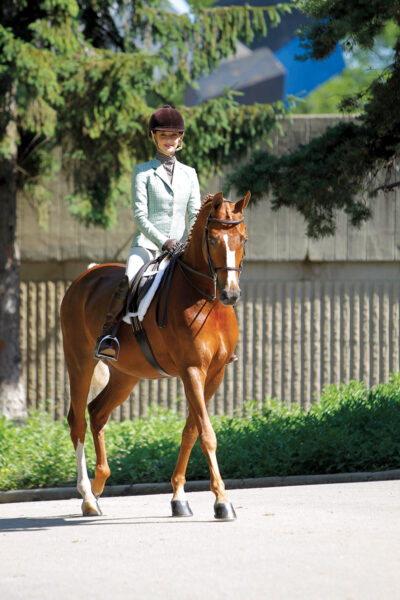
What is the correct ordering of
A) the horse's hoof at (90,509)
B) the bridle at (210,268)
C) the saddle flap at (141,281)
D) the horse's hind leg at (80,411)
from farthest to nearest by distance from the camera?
the horse's hind leg at (80,411), the horse's hoof at (90,509), the saddle flap at (141,281), the bridle at (210,268)

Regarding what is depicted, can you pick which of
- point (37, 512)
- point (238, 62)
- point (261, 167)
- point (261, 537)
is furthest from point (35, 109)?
point (238, 62)

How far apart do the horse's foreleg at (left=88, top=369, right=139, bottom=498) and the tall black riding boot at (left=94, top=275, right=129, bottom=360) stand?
713 millimetres

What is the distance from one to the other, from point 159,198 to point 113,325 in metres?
1.14

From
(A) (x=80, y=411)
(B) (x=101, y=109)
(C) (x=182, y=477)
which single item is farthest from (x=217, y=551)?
(B) (x=101, y=109)

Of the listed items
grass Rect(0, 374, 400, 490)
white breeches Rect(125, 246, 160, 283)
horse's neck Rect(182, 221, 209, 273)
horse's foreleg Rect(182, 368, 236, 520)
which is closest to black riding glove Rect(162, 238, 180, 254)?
horse's neck Rect(182, 221, 209, 273)

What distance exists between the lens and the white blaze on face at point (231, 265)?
6.27 m

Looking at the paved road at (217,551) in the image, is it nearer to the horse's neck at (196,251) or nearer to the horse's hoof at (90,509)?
the horse's hoof at (90,509)

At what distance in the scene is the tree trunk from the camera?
1285cm

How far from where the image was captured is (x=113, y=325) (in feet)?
25.1

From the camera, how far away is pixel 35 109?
12.0m

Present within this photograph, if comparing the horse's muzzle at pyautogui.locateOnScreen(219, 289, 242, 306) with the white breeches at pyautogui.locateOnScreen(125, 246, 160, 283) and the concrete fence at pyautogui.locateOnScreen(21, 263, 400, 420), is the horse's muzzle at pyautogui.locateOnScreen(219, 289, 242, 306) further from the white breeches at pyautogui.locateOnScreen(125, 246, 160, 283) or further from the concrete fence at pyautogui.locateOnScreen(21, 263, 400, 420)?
the concrete fence at pyautogui.locateOnScreen(21, 263, 400, 420)

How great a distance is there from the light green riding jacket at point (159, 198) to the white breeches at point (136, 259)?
0.45 feet

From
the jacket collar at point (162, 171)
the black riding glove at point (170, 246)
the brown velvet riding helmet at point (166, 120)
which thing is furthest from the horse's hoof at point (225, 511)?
the brown velvet riding helmet at point (166, 120)

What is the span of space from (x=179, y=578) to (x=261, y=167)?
6.45 m
